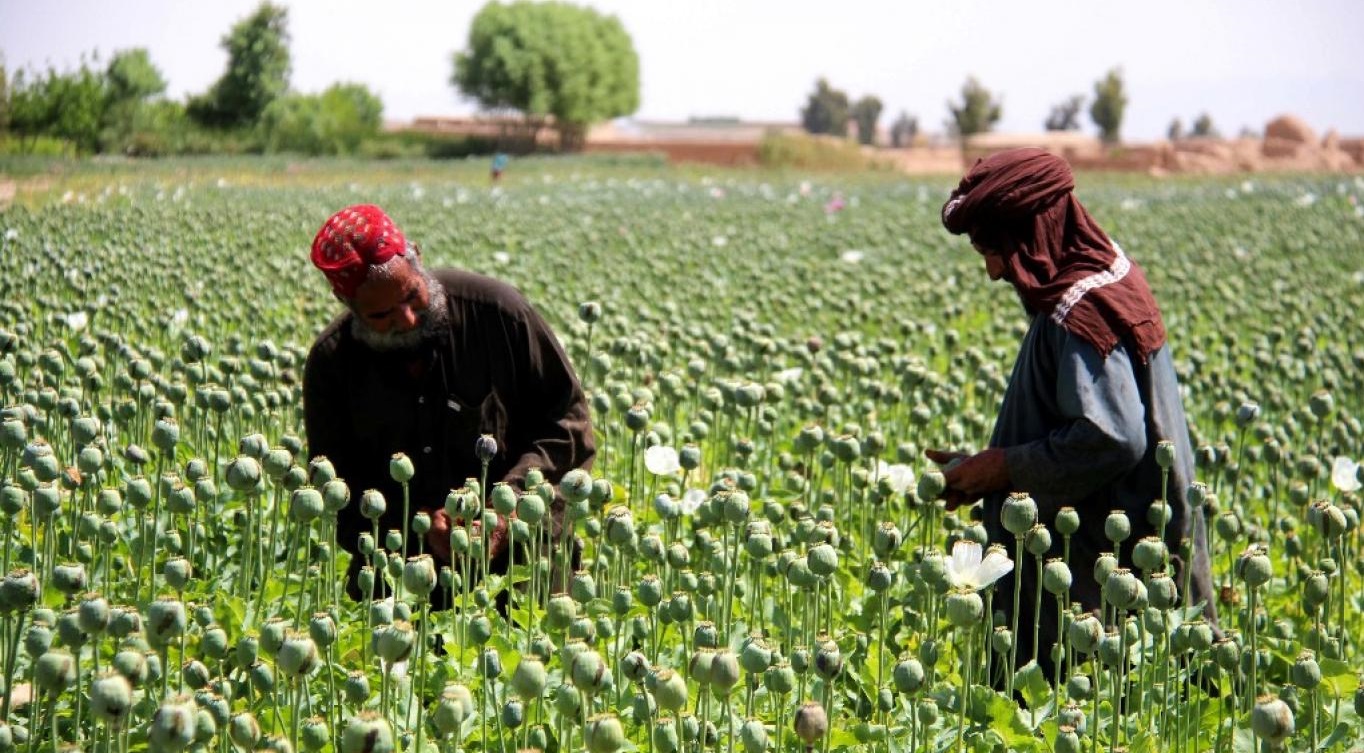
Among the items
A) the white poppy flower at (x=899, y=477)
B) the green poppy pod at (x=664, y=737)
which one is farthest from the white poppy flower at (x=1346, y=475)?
the green poppy pod at (x=664, y=737)

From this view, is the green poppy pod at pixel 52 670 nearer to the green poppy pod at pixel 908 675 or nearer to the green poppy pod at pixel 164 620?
the green poppy pod at pixel 164 620

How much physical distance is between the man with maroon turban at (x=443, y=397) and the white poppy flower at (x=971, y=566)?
4.79 feet

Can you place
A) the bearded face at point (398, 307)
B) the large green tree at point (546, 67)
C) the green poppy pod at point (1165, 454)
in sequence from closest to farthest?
the green poppy pod at point (1165, 454) → the bearded face at point (398, 307) → the large green tree at point (546, 67)

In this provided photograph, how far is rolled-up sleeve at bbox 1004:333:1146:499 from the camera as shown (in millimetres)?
3859

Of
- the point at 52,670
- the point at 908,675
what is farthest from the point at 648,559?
the point at 52,670

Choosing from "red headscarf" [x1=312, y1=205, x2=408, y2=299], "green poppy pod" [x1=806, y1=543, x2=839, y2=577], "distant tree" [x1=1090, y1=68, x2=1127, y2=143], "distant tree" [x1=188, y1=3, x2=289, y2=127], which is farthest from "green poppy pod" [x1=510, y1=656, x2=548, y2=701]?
"distant tree" [x1=1090, y1=68, x2=1127, y2=143]

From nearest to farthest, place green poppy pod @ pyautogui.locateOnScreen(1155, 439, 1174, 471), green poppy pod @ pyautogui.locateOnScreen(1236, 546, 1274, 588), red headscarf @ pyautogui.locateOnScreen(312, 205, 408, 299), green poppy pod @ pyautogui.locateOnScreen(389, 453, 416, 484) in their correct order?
green poppy pod @ pyautogui.locateOnScreen(1236, 546, 1274, 588), green poppy pod @ pyautogui.locateOnScreen(389, 453, 416, 484), green poppy pod @ pyautogui.locateOnScreen(1155, 439, 1174, 471), red headscarf @ pyautogui.locateOnScreen(312, 205, 408, 299)

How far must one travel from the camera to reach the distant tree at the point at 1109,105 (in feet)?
320

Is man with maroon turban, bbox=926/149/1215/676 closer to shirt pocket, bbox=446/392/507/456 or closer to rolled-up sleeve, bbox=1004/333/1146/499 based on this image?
rolled-up sleeve, bbox=1004/333/1146/499

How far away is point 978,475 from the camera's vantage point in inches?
160

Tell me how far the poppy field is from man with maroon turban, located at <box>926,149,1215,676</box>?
0.40 feet

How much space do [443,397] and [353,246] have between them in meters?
0.70

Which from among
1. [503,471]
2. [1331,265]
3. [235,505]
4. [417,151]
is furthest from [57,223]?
[417,151]

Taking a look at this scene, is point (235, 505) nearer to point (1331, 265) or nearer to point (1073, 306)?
point (1073, 306)
